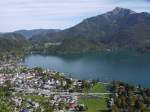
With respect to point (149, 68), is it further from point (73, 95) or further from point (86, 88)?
point (73, 95)

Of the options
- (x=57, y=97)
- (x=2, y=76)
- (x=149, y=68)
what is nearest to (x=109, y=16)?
(x=149, y=68)

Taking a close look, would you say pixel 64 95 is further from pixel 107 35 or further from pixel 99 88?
pixel 107 35

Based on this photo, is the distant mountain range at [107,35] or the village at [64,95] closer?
the village at [64,95]

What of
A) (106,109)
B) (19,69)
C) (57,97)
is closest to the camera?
(106,109)

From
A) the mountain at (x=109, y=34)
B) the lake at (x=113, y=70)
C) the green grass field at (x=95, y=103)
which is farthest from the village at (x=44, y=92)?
the mountain at (x=109, y=34)

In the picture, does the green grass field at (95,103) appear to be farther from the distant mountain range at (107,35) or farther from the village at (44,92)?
the distant mountain range at (107,35)

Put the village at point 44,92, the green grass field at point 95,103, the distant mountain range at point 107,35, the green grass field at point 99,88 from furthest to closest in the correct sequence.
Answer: the distant mountain range at point 107,35 → the green grass field at point 99,88 → the green grass field at point 95,103 → the village at point 44,92

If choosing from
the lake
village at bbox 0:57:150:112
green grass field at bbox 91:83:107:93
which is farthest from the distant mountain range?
green grass field at bbox 91:83:107:93

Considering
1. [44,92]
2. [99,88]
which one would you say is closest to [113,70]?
[99,88]

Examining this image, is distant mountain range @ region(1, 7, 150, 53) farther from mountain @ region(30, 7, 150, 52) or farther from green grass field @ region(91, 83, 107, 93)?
green grass field @ region(91, 83, 107, 93)
